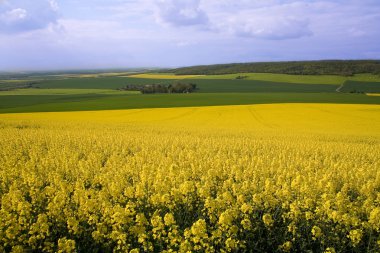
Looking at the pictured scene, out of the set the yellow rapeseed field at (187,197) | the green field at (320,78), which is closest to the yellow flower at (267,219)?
the yellow rapeseed field at (187,197)

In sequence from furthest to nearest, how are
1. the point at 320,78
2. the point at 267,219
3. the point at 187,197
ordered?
1. the point at 320,78
2. the point at 187,197
3. the point at 267,219

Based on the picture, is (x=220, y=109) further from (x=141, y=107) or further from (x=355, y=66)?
(x=355, y=66)

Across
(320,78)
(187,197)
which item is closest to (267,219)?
(187,197)

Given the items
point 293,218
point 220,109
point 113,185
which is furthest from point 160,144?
point 220,109

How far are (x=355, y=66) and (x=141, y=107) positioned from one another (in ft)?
305

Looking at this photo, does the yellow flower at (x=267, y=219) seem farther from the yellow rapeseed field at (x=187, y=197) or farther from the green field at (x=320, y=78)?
the green field at (x=320, y=78)

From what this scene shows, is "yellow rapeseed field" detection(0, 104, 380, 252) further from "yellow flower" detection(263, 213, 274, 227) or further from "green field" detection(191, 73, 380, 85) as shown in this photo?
"green field" detection(191, 73, 380, 85)

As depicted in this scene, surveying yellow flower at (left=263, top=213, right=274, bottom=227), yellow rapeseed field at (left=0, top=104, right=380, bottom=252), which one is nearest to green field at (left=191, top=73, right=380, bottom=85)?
yellow rapeseed field at (left=0, top=104, right=380, bottom=252)

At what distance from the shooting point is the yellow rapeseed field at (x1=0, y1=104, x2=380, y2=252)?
6.20 metres

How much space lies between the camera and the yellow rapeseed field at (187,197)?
20.3ft

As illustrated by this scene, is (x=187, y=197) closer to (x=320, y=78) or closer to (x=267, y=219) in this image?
(x=267, y=219)

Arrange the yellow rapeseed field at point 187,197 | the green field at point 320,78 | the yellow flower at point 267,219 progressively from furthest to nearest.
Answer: the green field at point 320,78 → the yellow flower at point 267,219 → the yellow rapeseed field at point 187,197

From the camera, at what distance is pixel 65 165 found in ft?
38.1

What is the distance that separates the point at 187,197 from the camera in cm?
836
